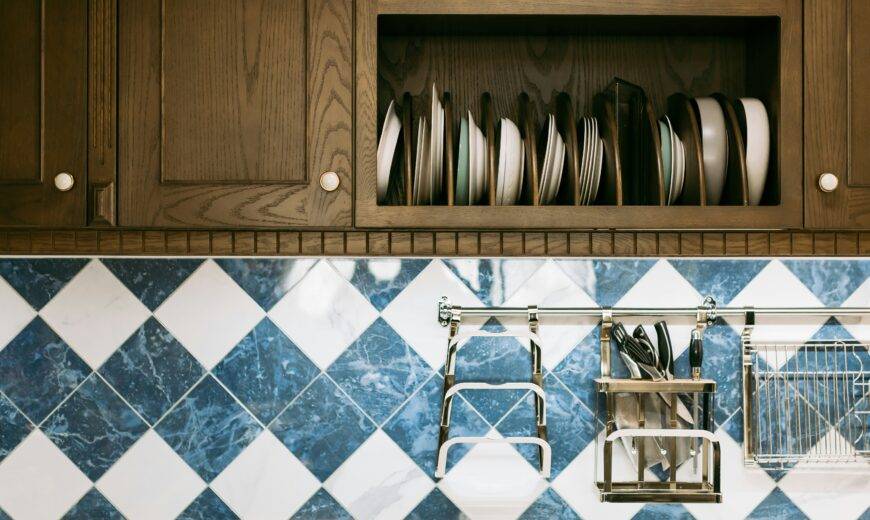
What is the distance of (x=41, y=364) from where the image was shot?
1.62 m

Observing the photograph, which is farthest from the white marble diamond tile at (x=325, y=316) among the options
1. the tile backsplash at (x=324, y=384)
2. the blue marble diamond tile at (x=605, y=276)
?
the blue marble diamond tile at (x=605, y=276)

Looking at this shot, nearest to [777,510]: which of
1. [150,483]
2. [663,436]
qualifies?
[663,436]

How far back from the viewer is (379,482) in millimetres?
1611

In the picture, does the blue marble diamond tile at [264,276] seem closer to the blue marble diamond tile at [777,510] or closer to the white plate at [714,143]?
the white plate at [714,143]

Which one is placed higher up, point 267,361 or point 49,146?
point 49,146

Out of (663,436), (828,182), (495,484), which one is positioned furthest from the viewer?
(495,484)

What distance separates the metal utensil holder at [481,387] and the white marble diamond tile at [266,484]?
0.93 feet

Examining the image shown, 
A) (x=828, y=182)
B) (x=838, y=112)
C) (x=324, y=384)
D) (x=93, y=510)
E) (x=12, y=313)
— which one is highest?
(x=838, y=112)

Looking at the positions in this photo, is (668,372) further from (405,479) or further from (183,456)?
(183,456)

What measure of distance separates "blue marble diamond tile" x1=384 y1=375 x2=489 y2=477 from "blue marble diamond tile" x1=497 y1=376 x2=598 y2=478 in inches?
2.7

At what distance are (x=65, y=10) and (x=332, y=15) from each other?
43 cm

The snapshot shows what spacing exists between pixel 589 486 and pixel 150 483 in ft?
2.88

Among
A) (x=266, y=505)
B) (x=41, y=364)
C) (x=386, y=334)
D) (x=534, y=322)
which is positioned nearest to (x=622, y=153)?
(x=534, y=322)

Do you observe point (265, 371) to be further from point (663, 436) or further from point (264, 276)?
point (663, 436)
